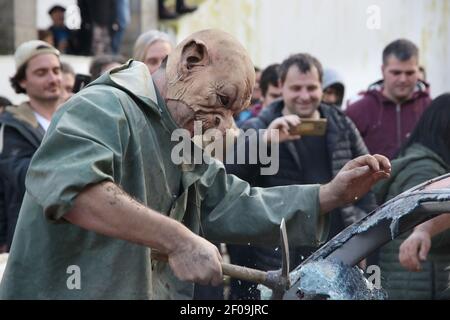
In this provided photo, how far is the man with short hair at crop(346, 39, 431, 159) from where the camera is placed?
7.97m

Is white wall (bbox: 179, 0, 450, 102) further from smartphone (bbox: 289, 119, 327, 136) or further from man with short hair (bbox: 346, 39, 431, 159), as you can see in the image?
smartphone (bbox: 289, 119, 327, 136)

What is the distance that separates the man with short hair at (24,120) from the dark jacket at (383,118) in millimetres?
2151

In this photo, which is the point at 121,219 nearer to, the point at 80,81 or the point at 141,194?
the point at 141,194

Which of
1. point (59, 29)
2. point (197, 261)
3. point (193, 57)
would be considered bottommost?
point (197, 261)

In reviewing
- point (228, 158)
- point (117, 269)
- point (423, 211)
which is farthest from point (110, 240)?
point (228, 158)

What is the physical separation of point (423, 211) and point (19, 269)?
1.40 m

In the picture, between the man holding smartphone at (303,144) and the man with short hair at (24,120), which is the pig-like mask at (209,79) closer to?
the man holding smartphone at (303,144)

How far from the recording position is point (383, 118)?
8039 mm

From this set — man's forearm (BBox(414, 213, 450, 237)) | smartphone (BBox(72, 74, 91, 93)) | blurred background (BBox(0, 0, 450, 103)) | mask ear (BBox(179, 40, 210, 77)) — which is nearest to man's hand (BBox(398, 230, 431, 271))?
man's forearm (BBox(414, 213, 450, 237))

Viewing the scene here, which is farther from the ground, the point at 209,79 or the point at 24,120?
the point at 209,79

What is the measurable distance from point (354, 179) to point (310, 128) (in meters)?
2.43

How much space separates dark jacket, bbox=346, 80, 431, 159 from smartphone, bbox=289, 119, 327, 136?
46.2 inches

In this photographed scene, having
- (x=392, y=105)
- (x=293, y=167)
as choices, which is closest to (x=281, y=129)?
(x=293, y=167)
